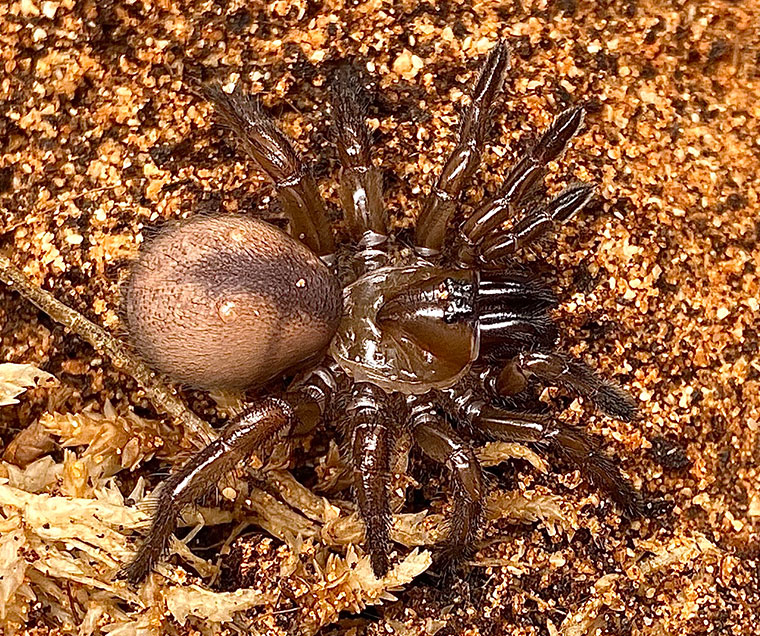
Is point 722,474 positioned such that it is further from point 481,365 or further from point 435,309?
point 435,309

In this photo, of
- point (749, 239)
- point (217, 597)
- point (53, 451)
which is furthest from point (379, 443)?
point (749, 239)

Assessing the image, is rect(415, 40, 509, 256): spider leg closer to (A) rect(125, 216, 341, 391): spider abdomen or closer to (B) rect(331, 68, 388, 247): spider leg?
(B) rect(331, 68, 388, 247): spider leg

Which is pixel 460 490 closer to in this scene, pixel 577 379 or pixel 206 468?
pixel 577 379

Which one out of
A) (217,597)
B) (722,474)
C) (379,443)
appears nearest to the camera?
(217,597)

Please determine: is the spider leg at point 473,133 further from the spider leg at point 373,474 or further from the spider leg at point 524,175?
the spider leg at point 373,474

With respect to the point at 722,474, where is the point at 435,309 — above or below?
above

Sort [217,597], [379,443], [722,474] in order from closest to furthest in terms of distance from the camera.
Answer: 1. [217,597]
2. [379,443]
3. [722,474]

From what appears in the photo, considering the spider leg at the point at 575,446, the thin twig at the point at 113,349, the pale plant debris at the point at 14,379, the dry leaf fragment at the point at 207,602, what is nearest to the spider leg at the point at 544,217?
the spider leg at the point at 575,446

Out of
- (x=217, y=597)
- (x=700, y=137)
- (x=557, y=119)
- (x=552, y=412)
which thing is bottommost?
(x=552, y=412)
